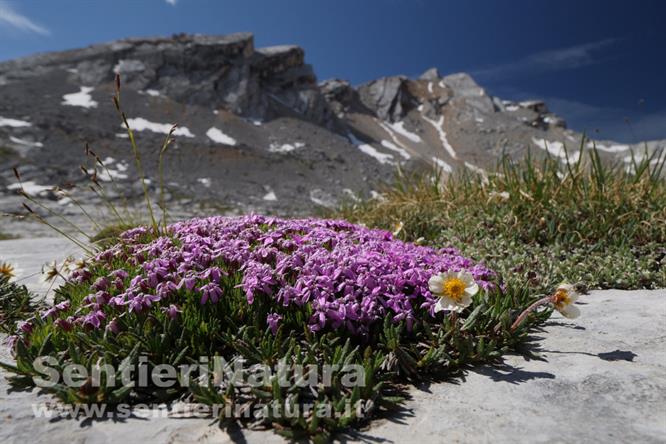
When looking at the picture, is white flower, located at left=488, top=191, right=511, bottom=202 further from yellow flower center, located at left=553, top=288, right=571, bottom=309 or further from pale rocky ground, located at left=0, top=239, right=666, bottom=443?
yellow flower center, located at left=553, top=288, right=571, bottom=309

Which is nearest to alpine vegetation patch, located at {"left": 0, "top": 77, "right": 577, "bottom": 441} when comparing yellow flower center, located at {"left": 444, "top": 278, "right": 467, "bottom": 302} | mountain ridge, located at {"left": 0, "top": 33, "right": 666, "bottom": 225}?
yellow flower center, located at {"left": 444, "top": 278, "right": 467, "bottom": 302}

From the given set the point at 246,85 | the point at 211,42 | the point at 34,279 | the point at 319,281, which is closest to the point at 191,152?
the point at 246,85

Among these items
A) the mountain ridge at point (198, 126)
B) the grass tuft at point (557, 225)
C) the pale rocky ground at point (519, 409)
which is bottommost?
the pale rocky ground at point (519, 409)

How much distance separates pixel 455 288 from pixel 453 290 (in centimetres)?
2

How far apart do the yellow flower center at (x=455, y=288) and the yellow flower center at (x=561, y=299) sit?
0.66 metres

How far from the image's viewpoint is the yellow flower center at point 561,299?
278cm

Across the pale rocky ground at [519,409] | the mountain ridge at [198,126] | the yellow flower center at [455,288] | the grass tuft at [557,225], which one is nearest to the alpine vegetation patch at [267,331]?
the yellow flower center at [455,288]

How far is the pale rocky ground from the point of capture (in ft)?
6.42

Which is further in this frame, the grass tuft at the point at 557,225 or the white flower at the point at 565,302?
the grass tuft at the point at 557,225

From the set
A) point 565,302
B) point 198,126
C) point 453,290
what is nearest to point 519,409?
point 453,290

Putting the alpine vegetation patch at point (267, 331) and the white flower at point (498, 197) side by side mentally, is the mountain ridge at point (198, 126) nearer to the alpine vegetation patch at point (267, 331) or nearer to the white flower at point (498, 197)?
the white flower at point (498, 197)

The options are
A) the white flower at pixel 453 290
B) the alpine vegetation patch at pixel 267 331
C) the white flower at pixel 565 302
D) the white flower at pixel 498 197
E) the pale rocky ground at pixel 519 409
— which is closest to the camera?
the pale rocky ground at pixel 519 409

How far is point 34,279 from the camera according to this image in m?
5.26

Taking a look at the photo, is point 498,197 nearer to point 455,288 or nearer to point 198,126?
point 455,288
